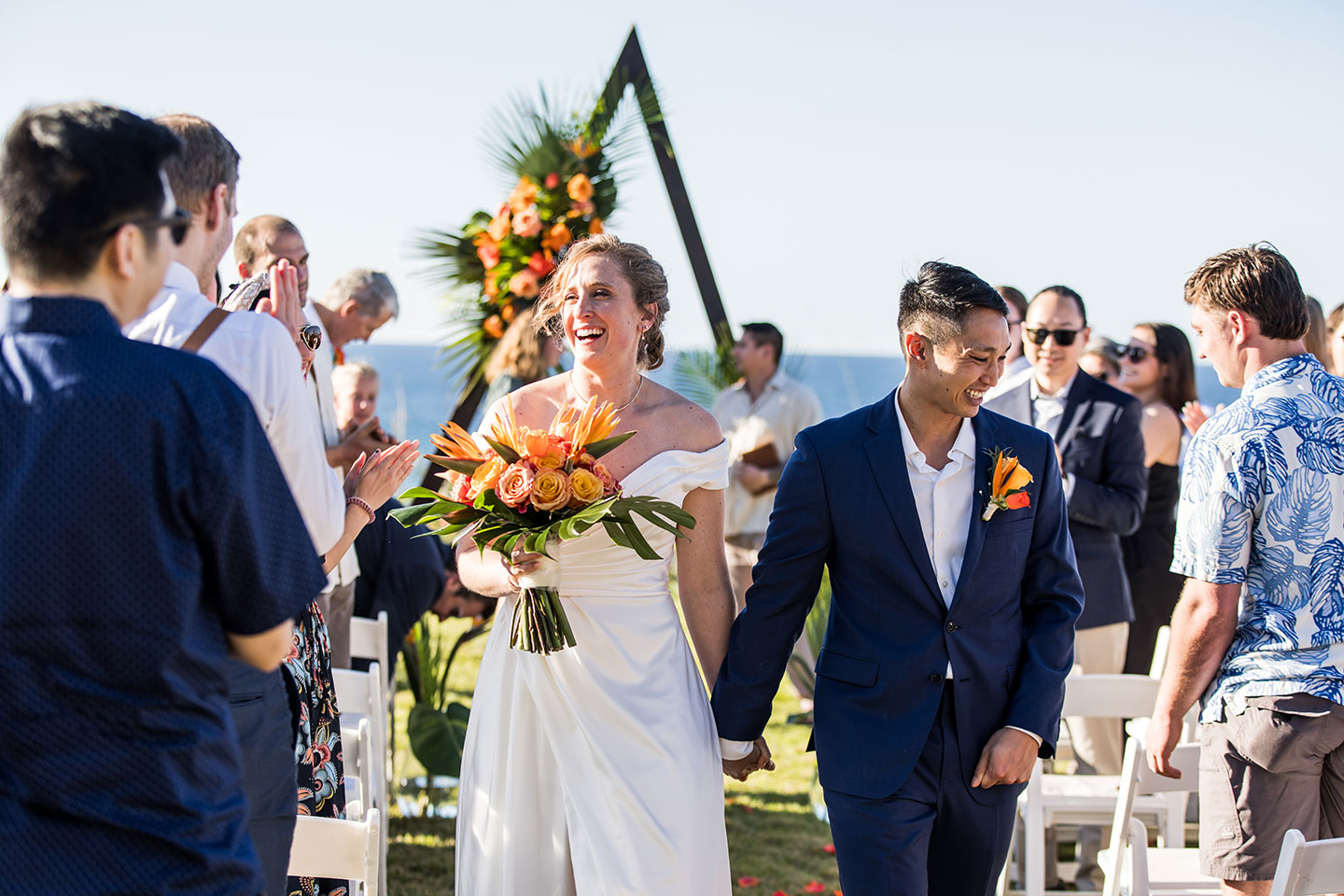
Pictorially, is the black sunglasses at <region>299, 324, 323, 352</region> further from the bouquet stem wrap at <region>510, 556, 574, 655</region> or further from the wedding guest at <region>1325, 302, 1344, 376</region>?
the wedding guest at <region>1325, 302, 1344, 376</region>

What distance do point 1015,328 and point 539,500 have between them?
4.06m

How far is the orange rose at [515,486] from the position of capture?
3.13 meters

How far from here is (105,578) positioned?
5.60 ft

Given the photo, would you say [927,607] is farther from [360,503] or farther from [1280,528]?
[360,503]

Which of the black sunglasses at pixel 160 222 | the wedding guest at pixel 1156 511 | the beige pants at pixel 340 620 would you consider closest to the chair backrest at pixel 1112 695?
the wedding guest at pixel 1156 511

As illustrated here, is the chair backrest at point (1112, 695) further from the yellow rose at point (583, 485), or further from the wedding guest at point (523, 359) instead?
the wedding guest at point (523, 359)

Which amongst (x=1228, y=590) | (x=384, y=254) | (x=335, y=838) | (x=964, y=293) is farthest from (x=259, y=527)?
(x=384, y=254)

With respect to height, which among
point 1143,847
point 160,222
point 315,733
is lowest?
point 1143,847

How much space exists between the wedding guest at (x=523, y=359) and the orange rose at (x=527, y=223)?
67cm

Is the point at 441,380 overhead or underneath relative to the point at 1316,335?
overhead

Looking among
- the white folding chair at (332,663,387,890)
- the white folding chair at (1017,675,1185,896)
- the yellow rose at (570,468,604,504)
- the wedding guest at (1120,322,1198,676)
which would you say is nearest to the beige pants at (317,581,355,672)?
the white folding chair at (332,663,387,890)

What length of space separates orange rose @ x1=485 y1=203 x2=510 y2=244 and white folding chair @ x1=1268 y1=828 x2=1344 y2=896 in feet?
18.2

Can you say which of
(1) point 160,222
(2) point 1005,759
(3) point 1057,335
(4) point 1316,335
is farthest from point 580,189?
(1) point 160,222

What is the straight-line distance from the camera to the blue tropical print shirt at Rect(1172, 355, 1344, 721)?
10.6 ft
